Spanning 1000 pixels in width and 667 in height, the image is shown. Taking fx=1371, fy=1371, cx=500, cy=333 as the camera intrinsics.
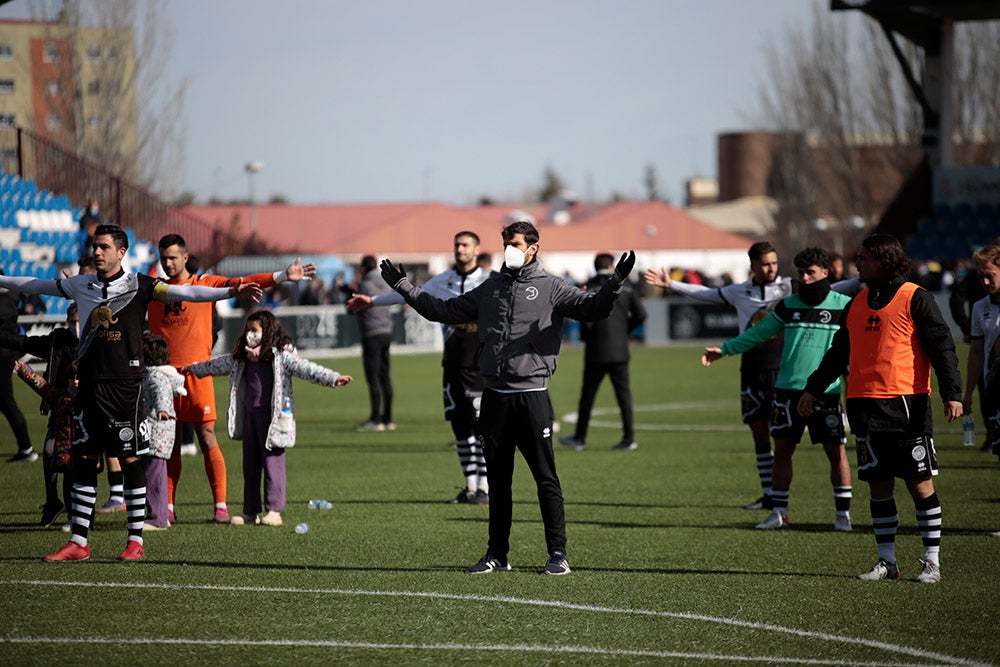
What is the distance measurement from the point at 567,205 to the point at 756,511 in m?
91.9

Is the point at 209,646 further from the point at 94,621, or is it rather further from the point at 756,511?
the point at 756,511

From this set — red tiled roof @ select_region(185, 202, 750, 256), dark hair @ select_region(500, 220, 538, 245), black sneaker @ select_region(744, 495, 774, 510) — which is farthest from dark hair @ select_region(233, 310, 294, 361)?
red tiled roof @ select_region(185, 202, 750, 256)

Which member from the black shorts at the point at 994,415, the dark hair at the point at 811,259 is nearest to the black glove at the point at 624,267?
the dark hair at the point at 811,259

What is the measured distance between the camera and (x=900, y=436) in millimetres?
8383

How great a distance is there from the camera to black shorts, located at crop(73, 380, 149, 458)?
9.20 metres

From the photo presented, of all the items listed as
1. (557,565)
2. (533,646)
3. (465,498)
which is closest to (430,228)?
(465,498)

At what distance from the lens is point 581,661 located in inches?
261

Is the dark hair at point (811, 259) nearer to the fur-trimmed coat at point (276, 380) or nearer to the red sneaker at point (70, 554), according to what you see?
the fur-trimmed coat at point (276, 380)

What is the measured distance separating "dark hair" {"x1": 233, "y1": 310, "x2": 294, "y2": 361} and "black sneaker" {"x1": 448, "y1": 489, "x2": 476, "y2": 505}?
235 centimetres

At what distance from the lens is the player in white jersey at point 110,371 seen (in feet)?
30.2

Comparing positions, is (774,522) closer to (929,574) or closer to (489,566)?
(929,574)

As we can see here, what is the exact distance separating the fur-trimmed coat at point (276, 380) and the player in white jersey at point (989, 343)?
4956 millimetres

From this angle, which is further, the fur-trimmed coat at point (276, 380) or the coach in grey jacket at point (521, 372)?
the fur-trimmed coat at point (276, 380)

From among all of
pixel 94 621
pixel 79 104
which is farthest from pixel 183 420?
pixel 79 104
